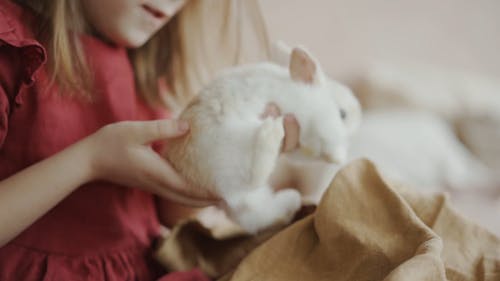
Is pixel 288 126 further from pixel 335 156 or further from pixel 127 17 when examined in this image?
pixel 127 17

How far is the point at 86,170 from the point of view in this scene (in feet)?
1.66

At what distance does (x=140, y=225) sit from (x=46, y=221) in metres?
0.10

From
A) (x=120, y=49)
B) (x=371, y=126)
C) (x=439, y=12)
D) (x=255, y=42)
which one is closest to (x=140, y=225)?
(x=120, y=49)

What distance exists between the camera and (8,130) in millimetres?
525

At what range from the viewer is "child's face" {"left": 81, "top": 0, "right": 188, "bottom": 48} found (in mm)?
557

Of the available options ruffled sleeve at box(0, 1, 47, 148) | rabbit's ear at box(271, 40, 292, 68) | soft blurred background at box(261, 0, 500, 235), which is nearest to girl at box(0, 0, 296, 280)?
ruffled sleeve at box(0, 1, 47, 148)

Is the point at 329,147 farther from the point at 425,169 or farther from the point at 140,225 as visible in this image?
the point at 425,169

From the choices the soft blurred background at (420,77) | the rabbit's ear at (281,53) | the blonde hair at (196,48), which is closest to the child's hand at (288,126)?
the rabbit's ear at (281,53)

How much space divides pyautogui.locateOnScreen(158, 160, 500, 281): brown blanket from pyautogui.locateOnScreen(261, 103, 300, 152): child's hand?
57mm

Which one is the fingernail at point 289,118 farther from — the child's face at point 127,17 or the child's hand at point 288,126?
the child's face at point 127,17

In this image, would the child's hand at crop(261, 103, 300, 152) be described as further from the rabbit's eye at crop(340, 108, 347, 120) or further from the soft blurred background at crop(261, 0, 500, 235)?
the soft blurred background at crop(261, 0, 500, 235)

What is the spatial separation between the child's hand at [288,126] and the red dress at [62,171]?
0.55ft

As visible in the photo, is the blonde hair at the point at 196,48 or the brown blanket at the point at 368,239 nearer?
the brown blanket at the point at 368,239

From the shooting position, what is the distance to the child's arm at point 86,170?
1.60 ft
